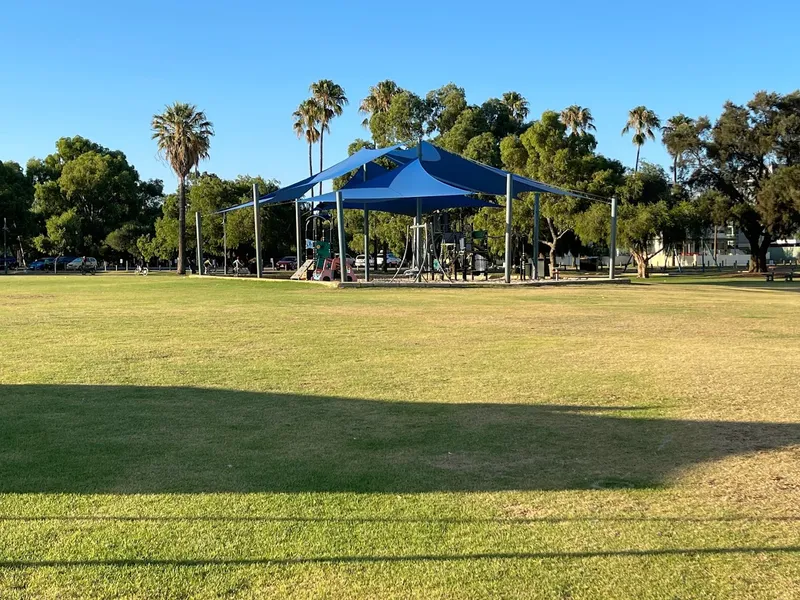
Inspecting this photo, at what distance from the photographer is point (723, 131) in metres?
45.9

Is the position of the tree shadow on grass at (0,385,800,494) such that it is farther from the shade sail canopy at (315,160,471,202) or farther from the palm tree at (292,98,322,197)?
the palm tree at (292,98,322,197)

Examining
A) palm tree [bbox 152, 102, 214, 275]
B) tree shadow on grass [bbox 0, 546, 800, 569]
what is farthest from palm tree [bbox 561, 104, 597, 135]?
tree shadow on grass [bbox 0, 546, 800, 569]

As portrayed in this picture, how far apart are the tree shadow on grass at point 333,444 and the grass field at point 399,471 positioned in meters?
0.02

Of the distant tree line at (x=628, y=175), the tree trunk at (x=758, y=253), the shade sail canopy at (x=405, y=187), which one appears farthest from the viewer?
the tree trunk at (x=758, y=253)

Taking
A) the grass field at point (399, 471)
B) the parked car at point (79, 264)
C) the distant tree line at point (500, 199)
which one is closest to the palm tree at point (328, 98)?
the distant tree line at point (500, 199)

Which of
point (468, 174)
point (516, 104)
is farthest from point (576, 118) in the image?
point (468, 174)

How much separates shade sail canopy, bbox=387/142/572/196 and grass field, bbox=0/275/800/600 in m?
19.1

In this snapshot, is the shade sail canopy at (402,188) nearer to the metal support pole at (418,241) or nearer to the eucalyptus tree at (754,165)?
the metal support pole at (418,241)

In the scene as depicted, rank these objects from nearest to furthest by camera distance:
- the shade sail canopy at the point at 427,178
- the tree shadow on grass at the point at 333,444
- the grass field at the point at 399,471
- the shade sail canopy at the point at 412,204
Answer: the grass field at the point at 399,471
the tree shadow on grass at the point at 333,444
the shade sail canopy at the point at 427,178
the shade sail canopy at the point at 412,204

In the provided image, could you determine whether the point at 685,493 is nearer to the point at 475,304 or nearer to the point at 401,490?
the point at 401,490

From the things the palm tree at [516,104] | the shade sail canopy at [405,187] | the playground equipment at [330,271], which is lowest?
the playground equipment at [330,271]

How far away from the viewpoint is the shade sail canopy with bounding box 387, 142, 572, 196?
28.2 meters

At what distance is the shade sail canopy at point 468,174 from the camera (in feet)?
92.7

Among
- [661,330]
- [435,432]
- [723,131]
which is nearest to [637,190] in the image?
[723,131]
